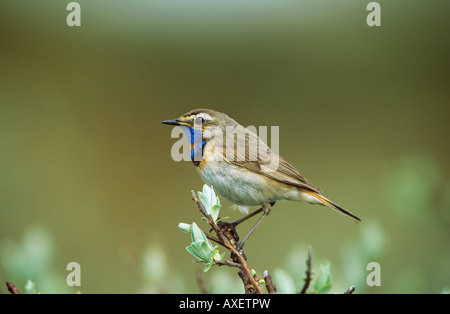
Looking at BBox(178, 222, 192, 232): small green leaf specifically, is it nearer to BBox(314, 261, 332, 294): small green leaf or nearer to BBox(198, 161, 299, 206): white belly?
BBox(314, 261, 332, 294): small green leaf

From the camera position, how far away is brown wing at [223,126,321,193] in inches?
126

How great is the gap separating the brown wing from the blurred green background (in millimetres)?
3262

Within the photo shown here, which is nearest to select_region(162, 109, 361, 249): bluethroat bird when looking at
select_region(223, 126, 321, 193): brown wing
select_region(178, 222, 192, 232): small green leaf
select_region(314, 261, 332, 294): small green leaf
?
select_region(223, 126, 321, 193): brown wing

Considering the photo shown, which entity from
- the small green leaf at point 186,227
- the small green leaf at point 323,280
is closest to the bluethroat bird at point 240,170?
the small green leaf at point 323,280

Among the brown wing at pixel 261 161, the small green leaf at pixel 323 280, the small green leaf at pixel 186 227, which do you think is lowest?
the small green leaf at pixel 323 280

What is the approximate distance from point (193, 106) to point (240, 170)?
554 cm

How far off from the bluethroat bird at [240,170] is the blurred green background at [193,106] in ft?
10.6

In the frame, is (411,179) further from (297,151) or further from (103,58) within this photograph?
(103,58)

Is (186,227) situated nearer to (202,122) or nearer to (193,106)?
(202,122)

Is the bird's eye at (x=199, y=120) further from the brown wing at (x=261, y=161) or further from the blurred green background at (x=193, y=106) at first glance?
the blurred green background at (x=193, y=106)

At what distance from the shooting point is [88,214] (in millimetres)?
8398

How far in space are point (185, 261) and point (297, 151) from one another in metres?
3.94

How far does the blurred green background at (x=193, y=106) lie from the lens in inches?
301
